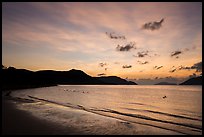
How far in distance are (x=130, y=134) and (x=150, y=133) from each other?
176 cm

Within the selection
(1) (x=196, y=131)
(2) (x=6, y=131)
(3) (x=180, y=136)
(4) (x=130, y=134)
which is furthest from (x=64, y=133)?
(1) (x=196, y=131)

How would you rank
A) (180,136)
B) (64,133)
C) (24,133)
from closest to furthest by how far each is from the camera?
1. (24,133)
2. (64,133)
3. (180,136)

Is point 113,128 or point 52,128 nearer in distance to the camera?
point 52,128

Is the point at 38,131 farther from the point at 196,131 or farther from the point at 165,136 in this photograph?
the point at 196,131

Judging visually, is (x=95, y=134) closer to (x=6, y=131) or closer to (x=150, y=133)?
(x=150, y=133)

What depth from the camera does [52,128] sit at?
15703mm

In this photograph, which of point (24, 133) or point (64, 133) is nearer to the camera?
point (24, 133)

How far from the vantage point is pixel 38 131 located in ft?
46.9

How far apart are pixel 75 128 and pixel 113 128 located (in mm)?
3481

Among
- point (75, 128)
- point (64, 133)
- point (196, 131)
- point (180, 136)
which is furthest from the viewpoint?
point (196, 131)

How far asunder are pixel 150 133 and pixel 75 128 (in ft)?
21.0

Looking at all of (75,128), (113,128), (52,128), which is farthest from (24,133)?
(113,128)

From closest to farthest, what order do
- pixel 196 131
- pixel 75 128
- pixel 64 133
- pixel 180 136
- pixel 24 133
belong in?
pixel 24 133, pixel 64 133, pixel 180 136, pixel 75 128, pixel 196 131

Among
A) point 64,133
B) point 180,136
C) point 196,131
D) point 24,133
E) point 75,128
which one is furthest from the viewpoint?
point 196,131
